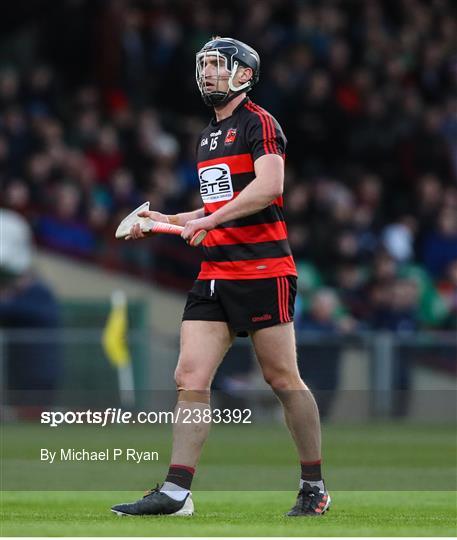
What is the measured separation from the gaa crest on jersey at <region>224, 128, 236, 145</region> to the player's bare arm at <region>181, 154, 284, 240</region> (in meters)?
0.32

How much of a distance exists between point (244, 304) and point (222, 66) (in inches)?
50.8

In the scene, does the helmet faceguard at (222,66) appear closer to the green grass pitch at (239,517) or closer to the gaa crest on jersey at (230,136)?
the gaa crest on jersey at (230,136)

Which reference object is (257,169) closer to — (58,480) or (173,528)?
(173,528)

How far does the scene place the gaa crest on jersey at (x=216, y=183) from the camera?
866 centimetres

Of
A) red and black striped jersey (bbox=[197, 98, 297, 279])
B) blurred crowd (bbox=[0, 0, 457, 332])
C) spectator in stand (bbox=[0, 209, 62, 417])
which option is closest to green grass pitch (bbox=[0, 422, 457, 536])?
spectator in stand (bbox=[0, 209, 62, 417])

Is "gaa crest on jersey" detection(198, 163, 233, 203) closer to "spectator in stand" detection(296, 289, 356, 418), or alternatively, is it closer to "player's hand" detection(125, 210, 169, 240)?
"player's hand" detection(125, 210, 169, 240)

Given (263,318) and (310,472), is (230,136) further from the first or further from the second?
(310,472)


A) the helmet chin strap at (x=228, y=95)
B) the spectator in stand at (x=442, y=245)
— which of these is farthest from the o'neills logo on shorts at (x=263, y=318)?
the spectator in stand at (x=442, y=245)

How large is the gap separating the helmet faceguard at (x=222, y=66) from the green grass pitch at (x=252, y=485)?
87.7 inches

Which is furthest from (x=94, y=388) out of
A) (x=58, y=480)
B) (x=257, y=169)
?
(x=257, y=169)

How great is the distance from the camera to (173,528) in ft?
25.3

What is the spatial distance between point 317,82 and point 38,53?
3914 mm

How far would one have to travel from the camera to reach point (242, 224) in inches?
340

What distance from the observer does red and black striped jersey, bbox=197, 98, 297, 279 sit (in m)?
8.62
